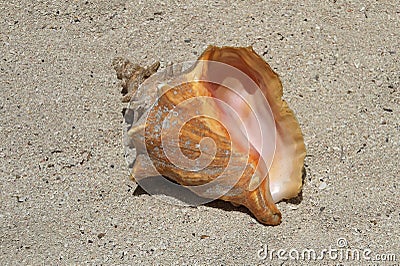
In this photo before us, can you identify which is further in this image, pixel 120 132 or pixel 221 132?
pixel 120 132

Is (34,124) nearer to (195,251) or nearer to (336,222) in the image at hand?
(195,251)

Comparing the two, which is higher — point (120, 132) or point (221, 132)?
point (221, 132)

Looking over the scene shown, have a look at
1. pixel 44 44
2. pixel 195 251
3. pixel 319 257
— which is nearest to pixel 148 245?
pixel 195 251
